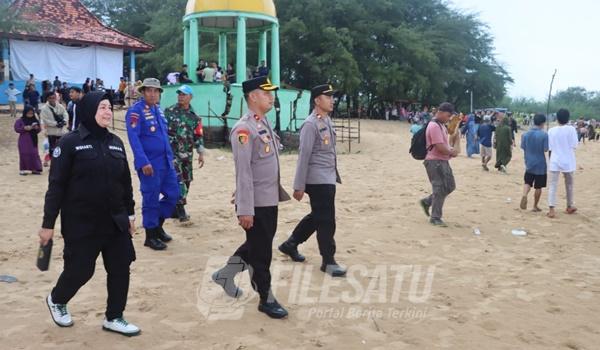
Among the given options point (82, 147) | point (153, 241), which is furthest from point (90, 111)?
point (153, 241)

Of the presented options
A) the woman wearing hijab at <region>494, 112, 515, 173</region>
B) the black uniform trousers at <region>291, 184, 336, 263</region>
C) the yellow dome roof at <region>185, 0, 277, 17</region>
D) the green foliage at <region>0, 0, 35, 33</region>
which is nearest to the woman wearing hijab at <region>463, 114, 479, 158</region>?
the woman wearing hijab at <region>494, 112, 515, 173</region>

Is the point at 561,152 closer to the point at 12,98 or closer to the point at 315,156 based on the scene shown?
the point at 315,156

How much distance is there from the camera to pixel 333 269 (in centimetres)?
532

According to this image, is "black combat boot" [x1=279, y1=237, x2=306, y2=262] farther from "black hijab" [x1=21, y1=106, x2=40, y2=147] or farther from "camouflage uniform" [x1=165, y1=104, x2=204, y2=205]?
"black hijab" [x1=21, y1=106, x2=40, y2=147]

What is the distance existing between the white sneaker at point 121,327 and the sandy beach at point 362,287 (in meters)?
0.05

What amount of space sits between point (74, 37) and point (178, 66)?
6332 millimetres

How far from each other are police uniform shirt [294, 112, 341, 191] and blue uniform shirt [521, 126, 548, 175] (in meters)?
4.97

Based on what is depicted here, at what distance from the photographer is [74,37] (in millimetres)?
24203

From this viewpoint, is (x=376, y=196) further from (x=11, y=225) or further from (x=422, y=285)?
(x=11, y=225)

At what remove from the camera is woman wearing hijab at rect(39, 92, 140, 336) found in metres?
3.58

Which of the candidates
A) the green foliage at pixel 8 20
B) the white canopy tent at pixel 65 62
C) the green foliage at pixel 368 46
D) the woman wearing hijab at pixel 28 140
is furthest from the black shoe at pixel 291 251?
the green foliage at pixel 368 46

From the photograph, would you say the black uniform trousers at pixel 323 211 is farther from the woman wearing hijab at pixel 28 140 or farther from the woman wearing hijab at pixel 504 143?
the woman wearing hijab at pixel 504 143

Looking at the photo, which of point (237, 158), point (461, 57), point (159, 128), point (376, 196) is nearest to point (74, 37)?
point (376, 196)

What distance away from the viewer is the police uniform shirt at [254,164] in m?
4.03
